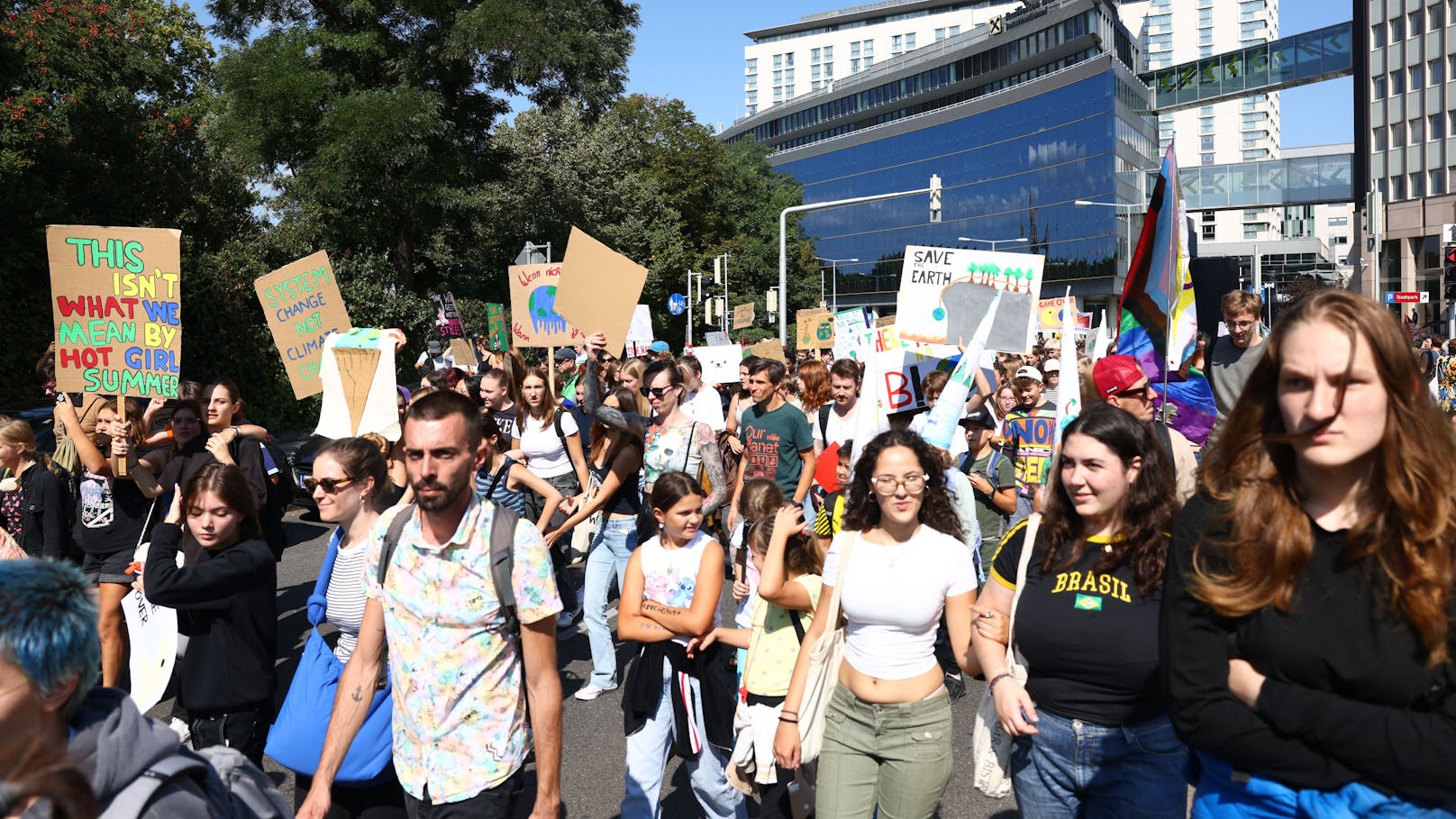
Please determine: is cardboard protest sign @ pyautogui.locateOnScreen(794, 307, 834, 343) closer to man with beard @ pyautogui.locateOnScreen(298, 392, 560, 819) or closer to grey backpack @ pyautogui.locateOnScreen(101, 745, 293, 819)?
man with beard @ pyautogui.locateOnScreen(298, 392, 560, 819)

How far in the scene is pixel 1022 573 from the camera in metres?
3.25

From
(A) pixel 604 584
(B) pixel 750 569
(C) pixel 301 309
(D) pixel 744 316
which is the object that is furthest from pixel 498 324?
(B) pixel 750 569

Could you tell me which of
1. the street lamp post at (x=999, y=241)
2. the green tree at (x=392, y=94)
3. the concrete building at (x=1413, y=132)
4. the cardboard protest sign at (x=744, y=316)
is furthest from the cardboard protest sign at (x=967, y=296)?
the street lamp post at (x=999, y=241)

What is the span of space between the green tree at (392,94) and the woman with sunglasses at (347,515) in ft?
71.6

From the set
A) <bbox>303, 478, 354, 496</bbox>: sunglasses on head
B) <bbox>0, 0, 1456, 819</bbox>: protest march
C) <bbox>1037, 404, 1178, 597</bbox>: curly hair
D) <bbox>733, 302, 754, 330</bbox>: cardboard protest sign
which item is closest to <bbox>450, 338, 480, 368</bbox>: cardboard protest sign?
<bbox>0, 0, 1456, 819</bbox>: protest march

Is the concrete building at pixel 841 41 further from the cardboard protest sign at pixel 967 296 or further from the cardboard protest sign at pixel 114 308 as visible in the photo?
the cardboard protest sign at pixel 114 308

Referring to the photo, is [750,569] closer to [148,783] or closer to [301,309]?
[148,783]

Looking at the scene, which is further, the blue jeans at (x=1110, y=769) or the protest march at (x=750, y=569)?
the blue jeans at (x=1110, y=769)

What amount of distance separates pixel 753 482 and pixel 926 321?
4.21m

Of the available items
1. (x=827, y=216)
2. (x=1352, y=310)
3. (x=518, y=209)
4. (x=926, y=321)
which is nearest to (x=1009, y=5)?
(x=827, y=216)

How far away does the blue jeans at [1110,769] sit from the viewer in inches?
118

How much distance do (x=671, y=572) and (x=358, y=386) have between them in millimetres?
3891

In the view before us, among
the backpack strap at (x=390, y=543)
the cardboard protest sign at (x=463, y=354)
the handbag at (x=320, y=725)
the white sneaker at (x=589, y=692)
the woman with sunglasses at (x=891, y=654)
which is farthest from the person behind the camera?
the cardboard protest sign at (x=463, y=354)

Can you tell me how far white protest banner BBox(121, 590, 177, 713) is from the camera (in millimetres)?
4941
